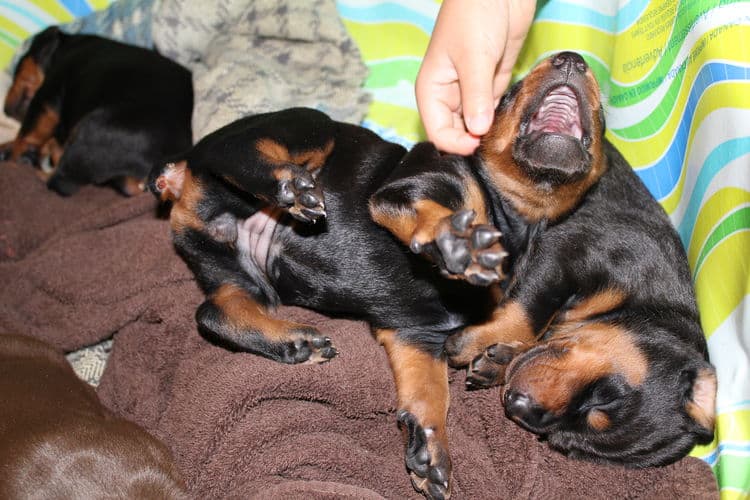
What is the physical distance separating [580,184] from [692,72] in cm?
72

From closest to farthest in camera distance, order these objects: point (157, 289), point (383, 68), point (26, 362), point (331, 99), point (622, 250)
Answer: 1. point (622, 250)
2. point (26, 362)
3. point (157, 289)
4. point (331, 99)
5. point (383, 68)

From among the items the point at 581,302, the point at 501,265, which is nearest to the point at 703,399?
the point at 581,302

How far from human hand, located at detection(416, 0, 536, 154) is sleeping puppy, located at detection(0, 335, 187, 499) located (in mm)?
1599

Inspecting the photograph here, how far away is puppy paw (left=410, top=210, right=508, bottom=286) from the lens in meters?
2.25

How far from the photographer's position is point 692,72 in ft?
10.1

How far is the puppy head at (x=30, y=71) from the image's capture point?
493 centimetres

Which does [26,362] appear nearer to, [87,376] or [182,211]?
[87,376]

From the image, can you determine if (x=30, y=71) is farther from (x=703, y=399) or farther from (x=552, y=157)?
(x=703, y=399)

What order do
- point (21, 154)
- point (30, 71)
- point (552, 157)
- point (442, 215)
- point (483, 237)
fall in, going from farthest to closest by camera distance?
point (30, 71) < point (21, 154) < point (552, 157) < point (442, 215) < point (483, 237)

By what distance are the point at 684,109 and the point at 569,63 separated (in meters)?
0.69

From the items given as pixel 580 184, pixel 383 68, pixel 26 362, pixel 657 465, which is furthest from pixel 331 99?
pixel 657 465

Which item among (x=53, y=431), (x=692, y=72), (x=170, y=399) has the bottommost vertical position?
(x=170, y=399)

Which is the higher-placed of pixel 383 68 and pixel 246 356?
pixel 383 68

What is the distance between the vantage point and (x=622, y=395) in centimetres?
263
